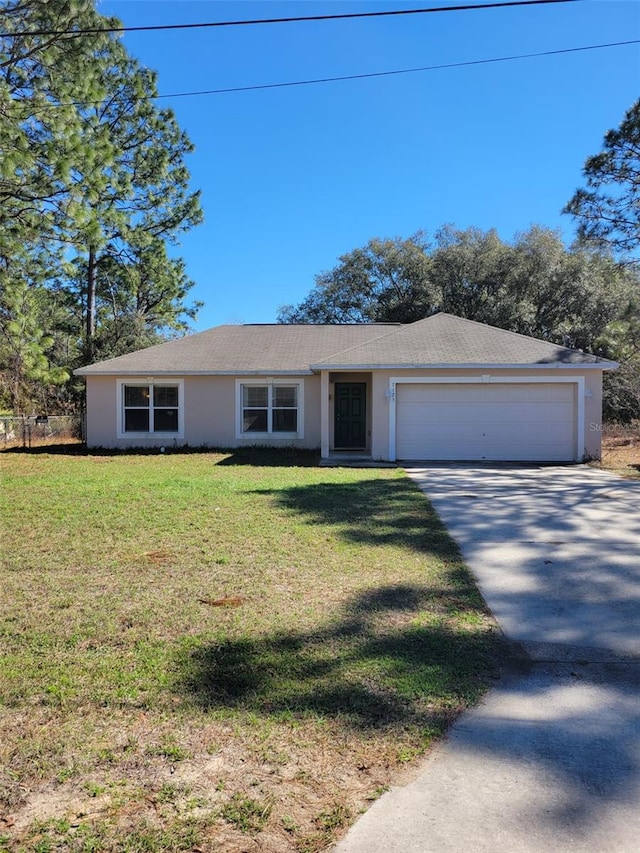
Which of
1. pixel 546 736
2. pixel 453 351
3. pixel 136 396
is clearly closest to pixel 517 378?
pixel 453 351

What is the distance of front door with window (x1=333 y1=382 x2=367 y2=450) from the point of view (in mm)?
16703

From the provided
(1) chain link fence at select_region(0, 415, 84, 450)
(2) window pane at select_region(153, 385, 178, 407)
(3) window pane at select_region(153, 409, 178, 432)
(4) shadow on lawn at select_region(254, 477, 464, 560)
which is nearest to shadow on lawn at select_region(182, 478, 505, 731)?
(4) shadow on lawn at select_region(254, 477, 464, 560)

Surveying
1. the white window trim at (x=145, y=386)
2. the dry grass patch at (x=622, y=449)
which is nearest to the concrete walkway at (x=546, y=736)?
the dry grass patch at (x=622, y=449)

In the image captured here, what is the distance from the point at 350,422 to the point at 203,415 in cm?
434

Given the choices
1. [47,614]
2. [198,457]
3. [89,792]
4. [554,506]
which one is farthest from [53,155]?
[89,792]

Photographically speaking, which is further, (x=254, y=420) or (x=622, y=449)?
(x=622, y=449)

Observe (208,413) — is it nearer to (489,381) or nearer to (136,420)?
(136,420)

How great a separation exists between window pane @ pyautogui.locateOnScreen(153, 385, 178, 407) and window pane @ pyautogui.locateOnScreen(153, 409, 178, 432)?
212 millimetres

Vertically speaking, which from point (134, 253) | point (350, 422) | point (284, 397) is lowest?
point (350, 422)

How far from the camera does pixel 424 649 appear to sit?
11.7 ft

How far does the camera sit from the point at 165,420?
16812mm

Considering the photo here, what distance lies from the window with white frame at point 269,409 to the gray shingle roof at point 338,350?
71 cm

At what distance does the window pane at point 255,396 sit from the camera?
54.3ft

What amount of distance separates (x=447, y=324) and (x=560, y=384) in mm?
4020
